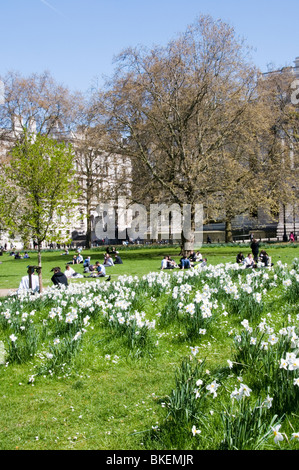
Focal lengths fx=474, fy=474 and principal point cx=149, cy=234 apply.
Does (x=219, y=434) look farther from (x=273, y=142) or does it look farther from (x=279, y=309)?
(x=273, y=142)

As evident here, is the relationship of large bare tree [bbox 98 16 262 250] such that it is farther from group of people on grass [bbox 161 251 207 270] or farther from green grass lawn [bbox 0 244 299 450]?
green grass lawn [bbox 0 244 299 450]

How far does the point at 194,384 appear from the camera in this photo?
4.66 m

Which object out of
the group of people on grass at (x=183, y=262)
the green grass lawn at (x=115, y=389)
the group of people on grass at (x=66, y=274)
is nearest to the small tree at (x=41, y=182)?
the group of people on grass at (x=66, y=274)

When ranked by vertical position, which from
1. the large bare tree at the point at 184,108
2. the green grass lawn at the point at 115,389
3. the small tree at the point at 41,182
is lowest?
the green grass lawn at the point at 115,389

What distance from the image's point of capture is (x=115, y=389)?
19.3ft

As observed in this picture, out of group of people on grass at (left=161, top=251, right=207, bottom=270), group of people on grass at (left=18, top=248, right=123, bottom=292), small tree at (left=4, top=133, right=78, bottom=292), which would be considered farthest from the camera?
group of people on grass at (left=161, top=251, right=207, bottom=270)

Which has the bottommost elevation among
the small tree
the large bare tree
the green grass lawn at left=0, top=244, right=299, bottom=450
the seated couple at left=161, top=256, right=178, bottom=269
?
the green grass lawn at left=0, top=244, right=299, bottom=450

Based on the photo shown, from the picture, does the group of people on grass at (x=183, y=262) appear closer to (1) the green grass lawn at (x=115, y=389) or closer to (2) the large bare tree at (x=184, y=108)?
(2) the large bare tree at (x=184, y=108)

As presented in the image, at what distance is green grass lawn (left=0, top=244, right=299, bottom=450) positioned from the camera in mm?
4496

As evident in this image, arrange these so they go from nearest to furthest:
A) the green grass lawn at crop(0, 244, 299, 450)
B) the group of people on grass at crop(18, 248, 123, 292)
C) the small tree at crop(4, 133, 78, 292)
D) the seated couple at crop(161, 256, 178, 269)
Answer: the green grass lawn at crop(0, 244, 299, 450)
the group of people on grass at crop(18, 248, 123, 292)
the small tree at crop(4, 133, 78, 292)
the seated couple at crop(161, 256, 178, 269)

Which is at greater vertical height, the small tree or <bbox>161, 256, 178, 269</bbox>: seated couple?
the small tree

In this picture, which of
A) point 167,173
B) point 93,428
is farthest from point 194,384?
point 167,173

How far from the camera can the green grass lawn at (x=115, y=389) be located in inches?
177

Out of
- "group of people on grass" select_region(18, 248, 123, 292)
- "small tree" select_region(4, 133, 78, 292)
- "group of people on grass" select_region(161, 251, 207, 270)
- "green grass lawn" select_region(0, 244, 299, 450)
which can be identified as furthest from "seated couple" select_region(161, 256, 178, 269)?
"green grass lawn" select_region(0, 244, 299, 450)
